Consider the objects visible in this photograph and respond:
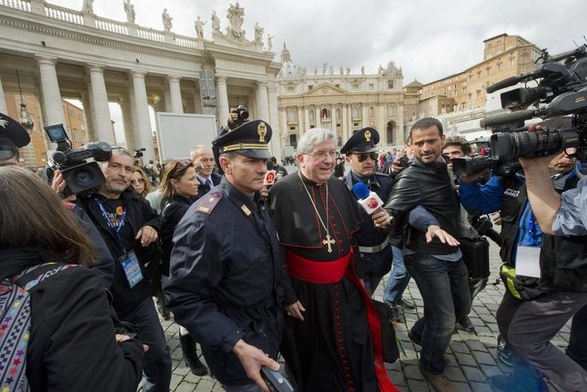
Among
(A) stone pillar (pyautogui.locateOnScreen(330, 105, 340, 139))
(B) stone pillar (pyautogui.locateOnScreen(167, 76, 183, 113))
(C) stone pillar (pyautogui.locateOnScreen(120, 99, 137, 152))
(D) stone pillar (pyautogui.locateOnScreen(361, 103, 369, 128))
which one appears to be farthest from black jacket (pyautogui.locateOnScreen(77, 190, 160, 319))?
(D) stone pillar (pyautogui.locateOnScreen(361, 103, 369, 128))

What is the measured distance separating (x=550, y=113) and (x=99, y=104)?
24.7 m

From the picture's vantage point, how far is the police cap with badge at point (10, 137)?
172cm

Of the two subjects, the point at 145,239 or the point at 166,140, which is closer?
the point at 145,239

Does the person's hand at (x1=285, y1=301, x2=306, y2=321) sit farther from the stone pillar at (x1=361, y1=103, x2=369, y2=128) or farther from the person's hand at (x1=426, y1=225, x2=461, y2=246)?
the stone pillar at (x1=361, y1=103, x2=369, y2=128)

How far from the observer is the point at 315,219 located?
7.30ft

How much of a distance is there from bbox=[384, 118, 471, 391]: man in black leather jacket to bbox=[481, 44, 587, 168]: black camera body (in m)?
0.89

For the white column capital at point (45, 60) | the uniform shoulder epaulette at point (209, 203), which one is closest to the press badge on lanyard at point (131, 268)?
the uniform shoulder epaulette at point (209, 203)

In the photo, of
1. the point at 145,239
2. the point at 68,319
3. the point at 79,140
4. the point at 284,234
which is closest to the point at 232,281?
the point at 284,234

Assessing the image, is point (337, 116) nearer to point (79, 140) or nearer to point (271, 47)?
point (271, 47)

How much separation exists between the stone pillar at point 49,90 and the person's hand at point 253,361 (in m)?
22.6

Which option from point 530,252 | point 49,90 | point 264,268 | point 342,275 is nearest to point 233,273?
point 264,268

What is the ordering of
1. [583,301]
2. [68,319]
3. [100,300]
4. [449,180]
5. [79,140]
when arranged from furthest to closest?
[79,140]
[449,180]
[583,301]
[100,300]
[68,319]

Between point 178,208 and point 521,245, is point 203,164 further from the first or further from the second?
point 521,245

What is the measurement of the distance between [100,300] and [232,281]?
0.79 meters
